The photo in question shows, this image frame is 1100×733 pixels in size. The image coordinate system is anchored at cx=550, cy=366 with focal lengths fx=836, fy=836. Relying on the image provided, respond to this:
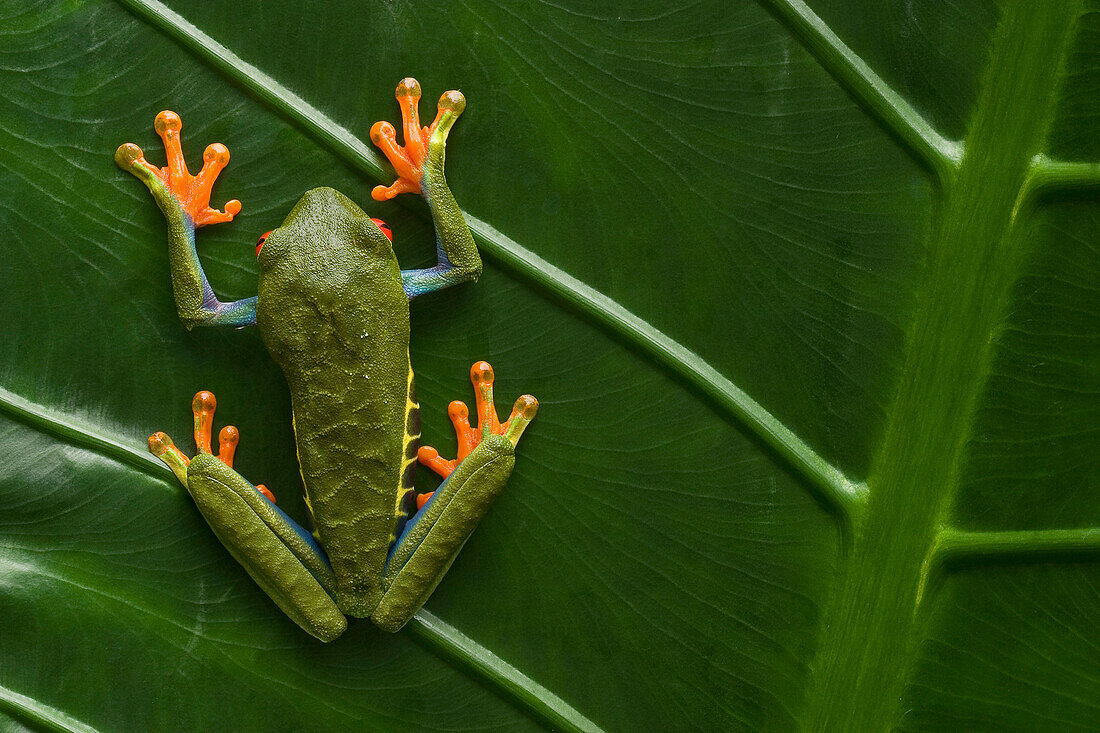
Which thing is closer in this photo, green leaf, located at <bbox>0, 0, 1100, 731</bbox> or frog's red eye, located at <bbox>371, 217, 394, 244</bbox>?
green leaf, located at <bbox>0, 0, 1100, 731</bbox>

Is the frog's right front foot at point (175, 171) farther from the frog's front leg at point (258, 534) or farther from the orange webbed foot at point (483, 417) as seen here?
the orange webbed foot at point (483, 417)

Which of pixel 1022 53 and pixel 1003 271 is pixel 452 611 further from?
pixel 1022 53

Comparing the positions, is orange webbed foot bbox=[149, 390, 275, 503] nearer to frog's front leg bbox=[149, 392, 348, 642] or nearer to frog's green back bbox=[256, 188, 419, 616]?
frog's front leg bbox=[149, 392, 348, 642]

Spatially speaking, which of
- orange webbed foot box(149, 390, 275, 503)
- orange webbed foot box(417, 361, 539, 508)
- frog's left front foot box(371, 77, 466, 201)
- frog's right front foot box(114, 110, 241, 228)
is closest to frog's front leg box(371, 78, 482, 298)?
frog's left front foot box(371, 77, 466, 201)

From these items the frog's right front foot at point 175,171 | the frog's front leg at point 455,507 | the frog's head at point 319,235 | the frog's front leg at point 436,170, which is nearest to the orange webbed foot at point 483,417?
the frog's front leg at point 455,507

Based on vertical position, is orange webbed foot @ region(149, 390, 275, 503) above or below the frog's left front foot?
below

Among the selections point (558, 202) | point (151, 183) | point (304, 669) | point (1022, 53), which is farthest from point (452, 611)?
point (1022, 53)

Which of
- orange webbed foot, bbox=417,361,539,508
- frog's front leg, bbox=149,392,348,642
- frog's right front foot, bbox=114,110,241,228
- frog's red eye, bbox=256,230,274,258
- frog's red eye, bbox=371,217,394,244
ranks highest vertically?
frog's right front foot, bbox=114,110,241,228
